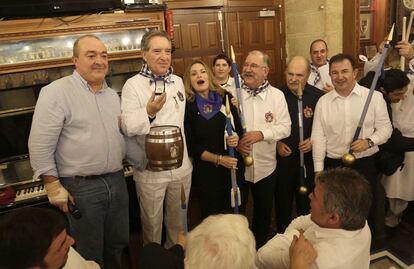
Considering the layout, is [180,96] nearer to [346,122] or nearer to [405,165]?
[346,122]

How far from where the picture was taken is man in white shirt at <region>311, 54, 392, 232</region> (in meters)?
2.29

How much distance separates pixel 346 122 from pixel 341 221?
121cm

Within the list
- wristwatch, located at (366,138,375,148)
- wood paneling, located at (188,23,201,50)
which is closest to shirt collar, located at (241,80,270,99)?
wristwatch, located at (366,138,375,148)

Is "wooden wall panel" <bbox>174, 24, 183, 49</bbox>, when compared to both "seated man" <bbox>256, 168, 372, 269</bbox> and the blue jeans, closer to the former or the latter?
the blue jeans

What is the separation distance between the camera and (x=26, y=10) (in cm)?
268

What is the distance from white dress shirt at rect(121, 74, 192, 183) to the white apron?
1.77 m

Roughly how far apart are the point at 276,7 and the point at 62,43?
3332 millimetres

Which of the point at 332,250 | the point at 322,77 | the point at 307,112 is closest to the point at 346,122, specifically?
the point at 307,112

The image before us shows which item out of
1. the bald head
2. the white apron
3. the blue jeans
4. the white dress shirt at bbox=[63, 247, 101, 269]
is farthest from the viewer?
the white apron

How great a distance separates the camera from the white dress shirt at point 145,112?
1957mm

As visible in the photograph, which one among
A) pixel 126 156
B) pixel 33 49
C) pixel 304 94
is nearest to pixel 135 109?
pixel 126 156

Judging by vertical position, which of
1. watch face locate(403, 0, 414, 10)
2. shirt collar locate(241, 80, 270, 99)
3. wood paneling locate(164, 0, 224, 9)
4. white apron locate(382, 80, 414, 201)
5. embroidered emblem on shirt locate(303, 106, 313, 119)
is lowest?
white apron locate(382, 80, 414, 201)

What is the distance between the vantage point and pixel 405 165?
2840 mm

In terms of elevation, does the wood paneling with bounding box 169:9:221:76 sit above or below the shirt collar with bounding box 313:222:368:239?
above
